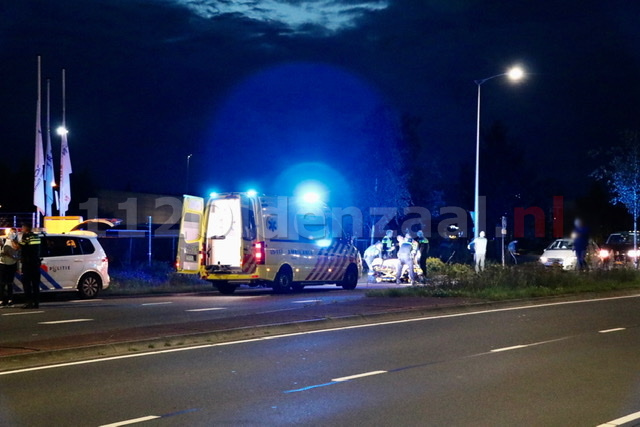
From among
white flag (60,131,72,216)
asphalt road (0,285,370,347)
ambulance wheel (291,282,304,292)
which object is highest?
white flag (60,131,72,216)

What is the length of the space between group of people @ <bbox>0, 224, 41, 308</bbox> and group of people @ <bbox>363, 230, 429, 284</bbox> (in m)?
9.76

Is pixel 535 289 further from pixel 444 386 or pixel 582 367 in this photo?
pixel 444 386

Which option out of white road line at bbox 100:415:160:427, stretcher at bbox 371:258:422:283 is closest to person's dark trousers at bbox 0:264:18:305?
white road line at bbox 100:415:160:427

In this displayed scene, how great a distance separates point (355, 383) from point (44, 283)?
42.4 feet

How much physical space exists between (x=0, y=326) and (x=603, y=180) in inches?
1185

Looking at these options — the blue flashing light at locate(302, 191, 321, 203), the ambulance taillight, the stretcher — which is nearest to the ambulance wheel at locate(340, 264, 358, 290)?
the stretcher

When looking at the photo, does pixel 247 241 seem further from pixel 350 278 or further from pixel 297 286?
pixel 350 278

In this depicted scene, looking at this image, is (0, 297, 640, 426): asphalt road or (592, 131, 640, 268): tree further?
(592, 131, 640, 268): tree

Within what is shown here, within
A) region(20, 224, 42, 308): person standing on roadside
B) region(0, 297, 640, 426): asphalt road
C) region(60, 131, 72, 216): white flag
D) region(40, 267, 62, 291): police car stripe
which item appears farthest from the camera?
region(60, 131, 72, 216): white flag

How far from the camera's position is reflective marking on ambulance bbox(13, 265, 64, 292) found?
64.1 ft

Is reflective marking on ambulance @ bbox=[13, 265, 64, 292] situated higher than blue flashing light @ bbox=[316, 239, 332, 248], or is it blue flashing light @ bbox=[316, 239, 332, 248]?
blue flashing light @ bbox=[316, 239, 332, 248]

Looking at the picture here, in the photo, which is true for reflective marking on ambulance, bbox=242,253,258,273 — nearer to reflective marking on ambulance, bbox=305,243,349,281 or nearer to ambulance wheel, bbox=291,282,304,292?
ambulance wheel, bbox=291,282,304,292

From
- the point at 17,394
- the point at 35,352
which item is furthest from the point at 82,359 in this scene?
the point at 17,394

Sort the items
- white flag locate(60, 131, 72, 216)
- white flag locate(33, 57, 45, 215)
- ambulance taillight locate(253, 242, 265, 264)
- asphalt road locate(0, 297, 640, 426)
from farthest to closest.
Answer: white flag locate(60, 131, 72, 216) < white flag locate(33, 57, 45, 215) < ambulance taillight locate(253, 242, 265, 264) < asphalt road locate(0, 297, 640, 426)
